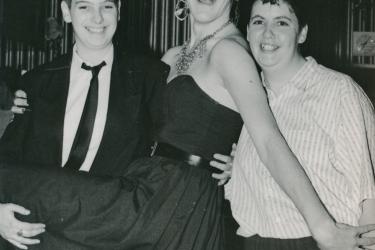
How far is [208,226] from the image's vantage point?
1393mm

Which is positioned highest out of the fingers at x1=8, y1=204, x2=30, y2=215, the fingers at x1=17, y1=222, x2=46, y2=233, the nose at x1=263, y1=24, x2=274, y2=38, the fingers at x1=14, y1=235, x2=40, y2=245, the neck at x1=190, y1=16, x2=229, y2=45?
the neck at x1=190, y1=16, x2=229, y2=45

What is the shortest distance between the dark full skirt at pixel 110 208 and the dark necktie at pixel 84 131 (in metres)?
0.23

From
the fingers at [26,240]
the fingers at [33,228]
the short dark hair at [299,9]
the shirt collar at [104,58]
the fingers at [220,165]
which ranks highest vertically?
the short dark hair at [299,9]

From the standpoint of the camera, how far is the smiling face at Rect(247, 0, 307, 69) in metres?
1.48

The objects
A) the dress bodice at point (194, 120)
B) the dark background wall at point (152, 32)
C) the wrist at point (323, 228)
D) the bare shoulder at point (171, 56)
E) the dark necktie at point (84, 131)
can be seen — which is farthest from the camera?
the dark background wall at point (152, 32)

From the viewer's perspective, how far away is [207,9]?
1.62 meters

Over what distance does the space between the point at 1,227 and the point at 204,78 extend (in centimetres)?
78

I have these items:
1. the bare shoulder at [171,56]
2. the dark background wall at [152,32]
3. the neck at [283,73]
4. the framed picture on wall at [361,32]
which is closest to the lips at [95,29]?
the bare shoulder at [171,56]

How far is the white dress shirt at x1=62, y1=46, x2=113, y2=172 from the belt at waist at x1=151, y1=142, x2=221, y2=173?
0.82 ft

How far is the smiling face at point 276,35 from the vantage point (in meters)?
1.48

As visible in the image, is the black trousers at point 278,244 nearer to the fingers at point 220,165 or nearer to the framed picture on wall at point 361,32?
the fingers at point 220,165

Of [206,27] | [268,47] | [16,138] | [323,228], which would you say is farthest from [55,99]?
[323,228]

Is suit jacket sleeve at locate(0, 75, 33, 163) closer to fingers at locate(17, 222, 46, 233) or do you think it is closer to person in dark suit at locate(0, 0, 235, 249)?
person in dark suit at locate(0, 0, 235, 249)

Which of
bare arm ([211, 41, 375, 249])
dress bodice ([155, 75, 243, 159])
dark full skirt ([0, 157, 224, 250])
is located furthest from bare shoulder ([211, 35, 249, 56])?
dark full skirt ([0, 157, 224, 250])
